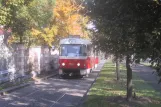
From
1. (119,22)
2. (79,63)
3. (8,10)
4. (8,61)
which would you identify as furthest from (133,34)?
(79,63)

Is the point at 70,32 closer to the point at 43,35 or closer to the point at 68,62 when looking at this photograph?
the point at 43,35

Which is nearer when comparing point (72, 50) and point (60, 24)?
point (72, 50)

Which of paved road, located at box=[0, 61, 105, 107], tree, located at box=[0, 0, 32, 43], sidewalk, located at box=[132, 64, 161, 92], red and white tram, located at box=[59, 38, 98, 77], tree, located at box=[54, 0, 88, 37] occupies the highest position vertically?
tree, located at box=[54, 0, 88, 37]

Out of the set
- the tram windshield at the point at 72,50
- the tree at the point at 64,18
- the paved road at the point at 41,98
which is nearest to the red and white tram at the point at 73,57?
the tram windshield at the point at 72,50

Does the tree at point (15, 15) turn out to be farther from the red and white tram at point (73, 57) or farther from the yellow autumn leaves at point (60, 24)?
the yellow autumn leaves at point (60, 24)

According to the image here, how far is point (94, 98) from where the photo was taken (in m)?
15.8

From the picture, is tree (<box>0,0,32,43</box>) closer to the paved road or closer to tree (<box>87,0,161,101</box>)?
the paved road

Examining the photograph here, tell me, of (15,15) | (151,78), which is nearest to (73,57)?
(151,78)

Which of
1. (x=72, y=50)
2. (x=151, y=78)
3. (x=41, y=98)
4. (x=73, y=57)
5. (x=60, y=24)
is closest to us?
(x=41, y=98)

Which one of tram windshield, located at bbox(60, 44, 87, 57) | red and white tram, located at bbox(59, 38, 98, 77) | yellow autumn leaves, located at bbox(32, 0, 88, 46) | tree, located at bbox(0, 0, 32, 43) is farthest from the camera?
yellow autumn leaves, located at bbox(32, 0, 88, 46)

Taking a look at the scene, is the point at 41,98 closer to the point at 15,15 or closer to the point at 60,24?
the point at 15,15

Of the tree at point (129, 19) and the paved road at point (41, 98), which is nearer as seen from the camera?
the tree at point (129, 19)

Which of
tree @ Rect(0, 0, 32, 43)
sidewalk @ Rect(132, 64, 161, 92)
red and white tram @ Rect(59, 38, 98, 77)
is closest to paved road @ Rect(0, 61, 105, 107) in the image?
sidewalk @ Rect(132, 64, 161, 92)

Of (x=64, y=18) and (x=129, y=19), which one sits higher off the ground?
(x=64, y=18)
